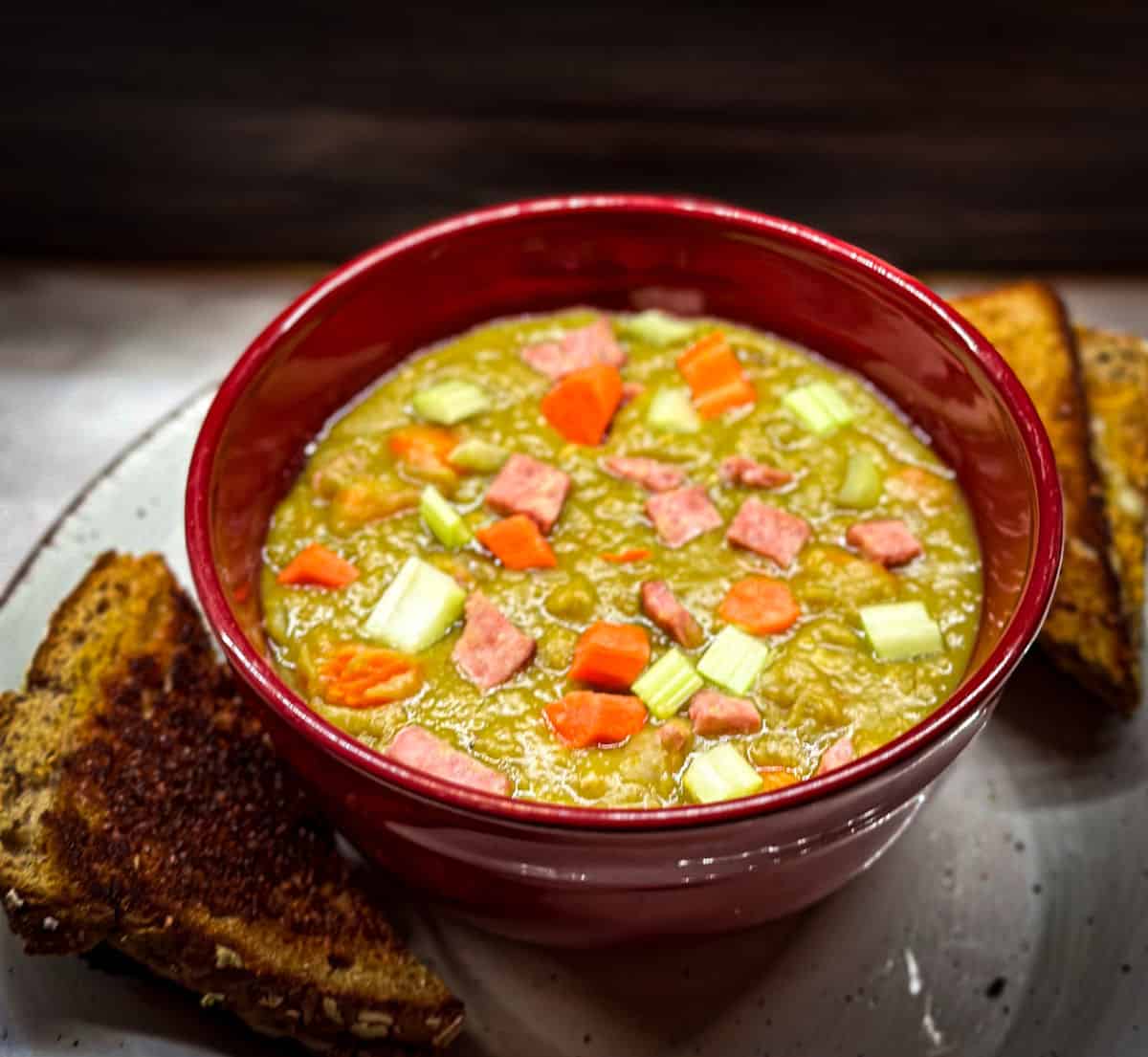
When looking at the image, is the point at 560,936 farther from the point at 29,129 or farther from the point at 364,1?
the point at 29,129

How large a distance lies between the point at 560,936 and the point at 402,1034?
1.12 ft

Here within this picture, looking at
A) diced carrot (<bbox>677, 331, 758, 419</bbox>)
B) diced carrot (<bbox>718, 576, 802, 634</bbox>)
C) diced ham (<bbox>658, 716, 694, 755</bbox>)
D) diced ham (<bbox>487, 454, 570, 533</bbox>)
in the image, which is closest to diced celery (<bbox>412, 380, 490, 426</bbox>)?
diced ham (<bbox>487, 454, 570, 533</bbox>)

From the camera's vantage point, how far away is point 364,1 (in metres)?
4.55

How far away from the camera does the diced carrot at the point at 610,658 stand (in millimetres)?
2678

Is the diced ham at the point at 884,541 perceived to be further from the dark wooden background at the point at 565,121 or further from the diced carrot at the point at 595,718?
the dark wooden background at the point at 565,121

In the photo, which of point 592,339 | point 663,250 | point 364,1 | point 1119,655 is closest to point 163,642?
point 592,339

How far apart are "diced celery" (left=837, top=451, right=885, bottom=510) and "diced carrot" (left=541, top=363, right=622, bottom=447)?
0.56m

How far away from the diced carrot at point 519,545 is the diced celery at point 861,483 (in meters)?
0.67

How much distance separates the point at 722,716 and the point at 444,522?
2.47 ft

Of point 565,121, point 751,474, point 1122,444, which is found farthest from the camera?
point 565,121

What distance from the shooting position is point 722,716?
2594 millimetres

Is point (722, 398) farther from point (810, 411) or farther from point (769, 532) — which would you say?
point (769, 532)

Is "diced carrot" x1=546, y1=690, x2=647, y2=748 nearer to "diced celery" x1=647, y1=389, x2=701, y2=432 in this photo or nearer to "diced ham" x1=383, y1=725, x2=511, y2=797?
"diced ham" x1=383, y1=725, x2=511, y2=797

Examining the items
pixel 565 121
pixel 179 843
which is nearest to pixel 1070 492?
pixel 179 843
